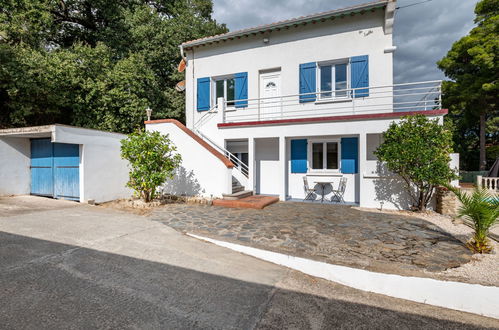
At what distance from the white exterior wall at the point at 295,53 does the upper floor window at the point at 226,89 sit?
45 cm

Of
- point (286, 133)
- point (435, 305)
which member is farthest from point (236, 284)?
point (286, 133)

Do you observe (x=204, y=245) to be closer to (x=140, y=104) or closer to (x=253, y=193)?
(x=253, y=193)

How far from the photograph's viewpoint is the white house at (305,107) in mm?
8662

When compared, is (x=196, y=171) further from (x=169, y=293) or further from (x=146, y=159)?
(x=169, y=293)

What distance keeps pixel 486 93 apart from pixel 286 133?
1457 cm

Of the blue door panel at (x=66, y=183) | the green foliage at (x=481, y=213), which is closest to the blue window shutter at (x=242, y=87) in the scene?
the blue door panel at (x=66, y=183)

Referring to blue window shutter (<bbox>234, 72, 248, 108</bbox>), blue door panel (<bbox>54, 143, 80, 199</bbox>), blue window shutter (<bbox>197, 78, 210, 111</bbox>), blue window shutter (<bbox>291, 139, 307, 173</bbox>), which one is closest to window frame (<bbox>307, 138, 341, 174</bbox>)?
blue window shutter (<bbox>291, 139, 307, 173</bbox>)

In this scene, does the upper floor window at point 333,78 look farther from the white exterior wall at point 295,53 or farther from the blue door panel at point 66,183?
the blue door panel at point 66,183

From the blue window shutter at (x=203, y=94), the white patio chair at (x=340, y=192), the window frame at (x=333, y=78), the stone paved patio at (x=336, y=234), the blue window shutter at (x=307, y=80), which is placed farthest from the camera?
the blue window shutter at (x=203, y=94)

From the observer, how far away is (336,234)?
543cm

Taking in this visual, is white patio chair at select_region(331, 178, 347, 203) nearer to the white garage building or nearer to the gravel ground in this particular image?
the gravel ground

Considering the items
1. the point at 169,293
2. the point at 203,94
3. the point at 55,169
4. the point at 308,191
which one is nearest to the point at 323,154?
the point at 308,191

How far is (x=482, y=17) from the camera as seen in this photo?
15656 millimetres

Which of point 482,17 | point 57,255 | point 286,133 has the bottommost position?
point 57,255
